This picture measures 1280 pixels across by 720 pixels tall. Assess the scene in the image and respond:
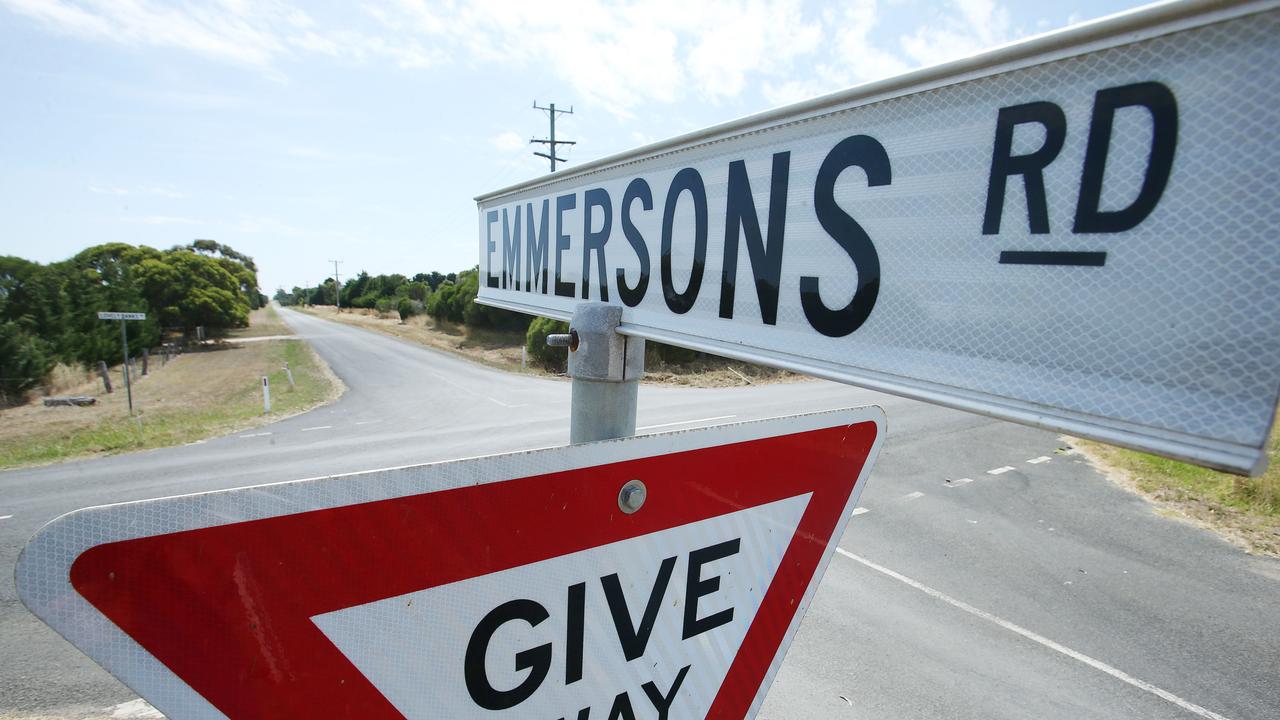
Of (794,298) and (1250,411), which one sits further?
(794,298)

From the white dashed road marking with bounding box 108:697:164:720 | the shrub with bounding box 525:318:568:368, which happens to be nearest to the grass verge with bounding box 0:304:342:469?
the shrub with bounding box 525:318:568:368

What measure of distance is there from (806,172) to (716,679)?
41.7 inches

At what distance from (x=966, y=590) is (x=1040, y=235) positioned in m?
5.62

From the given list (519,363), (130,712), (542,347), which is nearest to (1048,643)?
(130,712)

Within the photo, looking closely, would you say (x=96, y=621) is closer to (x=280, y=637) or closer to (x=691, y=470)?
(x=280, y=637)

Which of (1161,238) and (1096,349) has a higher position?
(1161,238)

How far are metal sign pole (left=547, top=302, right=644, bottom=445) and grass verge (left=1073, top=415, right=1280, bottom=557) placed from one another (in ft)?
27.3

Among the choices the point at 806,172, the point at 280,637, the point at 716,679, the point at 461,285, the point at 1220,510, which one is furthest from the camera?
the point at 461,285

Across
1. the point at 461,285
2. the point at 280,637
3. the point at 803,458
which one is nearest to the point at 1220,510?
the point at 803,458

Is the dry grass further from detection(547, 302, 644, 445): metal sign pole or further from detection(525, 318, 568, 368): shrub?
detection(547, 302, 644, 445): metal sign pole

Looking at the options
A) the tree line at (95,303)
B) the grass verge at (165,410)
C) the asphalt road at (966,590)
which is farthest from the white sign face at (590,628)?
the tree line at (95,303)

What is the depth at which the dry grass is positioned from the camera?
60.4ft

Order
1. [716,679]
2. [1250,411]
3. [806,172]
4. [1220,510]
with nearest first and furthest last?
1. [1250,411]
2. [806,172]
3. [716,679]
4. [1220,510]

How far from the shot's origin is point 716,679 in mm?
1193
